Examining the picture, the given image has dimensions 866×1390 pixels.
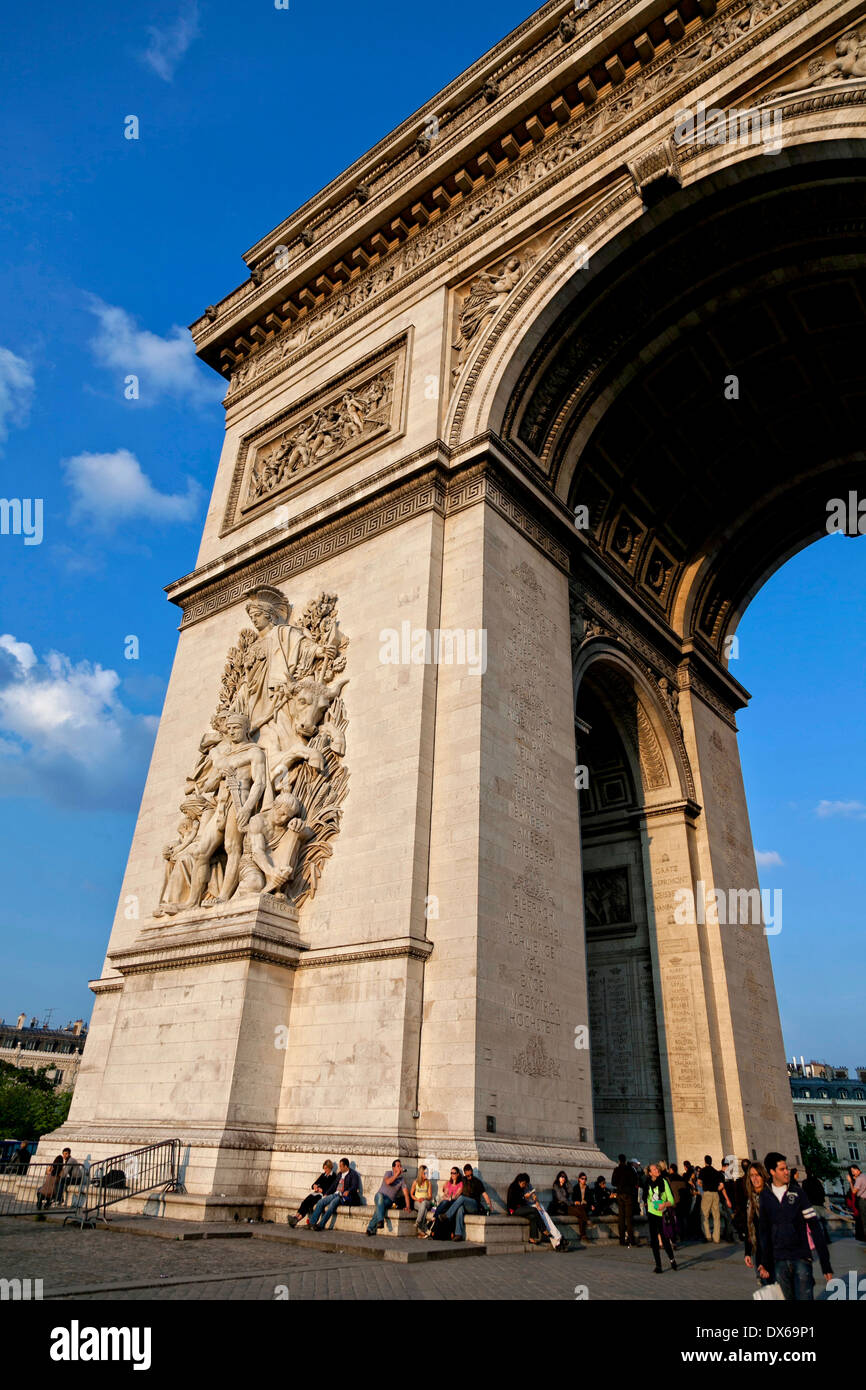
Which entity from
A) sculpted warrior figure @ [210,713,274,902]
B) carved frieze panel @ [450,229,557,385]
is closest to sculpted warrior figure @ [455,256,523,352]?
carved frieze panel @ [450,229,557,385]

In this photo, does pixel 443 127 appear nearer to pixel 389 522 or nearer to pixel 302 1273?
pixel 389 522

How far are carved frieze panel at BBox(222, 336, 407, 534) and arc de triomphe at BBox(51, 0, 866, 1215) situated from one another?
10 cm

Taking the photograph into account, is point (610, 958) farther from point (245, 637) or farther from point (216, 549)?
point (216, 549)

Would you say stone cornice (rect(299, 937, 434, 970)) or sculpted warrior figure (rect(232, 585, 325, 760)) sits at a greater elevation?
sculpted warrior figure (rect(232, 585, 325, 760))

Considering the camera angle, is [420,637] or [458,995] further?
[420,637]

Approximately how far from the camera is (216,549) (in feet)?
64.2

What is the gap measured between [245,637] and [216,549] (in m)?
3.84

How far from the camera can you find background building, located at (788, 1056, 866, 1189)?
84.4 meters

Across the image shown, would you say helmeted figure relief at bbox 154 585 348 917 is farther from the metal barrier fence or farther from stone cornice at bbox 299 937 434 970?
the metal barrier fence

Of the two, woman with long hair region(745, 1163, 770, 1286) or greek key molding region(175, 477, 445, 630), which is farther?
greek key molding region(175, 477, 445, 630)

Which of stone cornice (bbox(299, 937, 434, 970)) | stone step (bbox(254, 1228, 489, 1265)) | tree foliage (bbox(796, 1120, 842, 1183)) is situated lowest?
stone step (bbox(254, 1228, 489, 1265))

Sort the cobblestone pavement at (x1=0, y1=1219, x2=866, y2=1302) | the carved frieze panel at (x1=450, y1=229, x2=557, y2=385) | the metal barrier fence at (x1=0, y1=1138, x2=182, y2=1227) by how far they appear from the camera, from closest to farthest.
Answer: the cobblestone pavement at (x1=0, y1=1219, x2=866, y2=1302) → the metal barrier fence at (x1=0, y1=1138, x2=182, y2=1227) → the carved frieze panel at (x1=450, y1=229, x2=557, y2=385)
